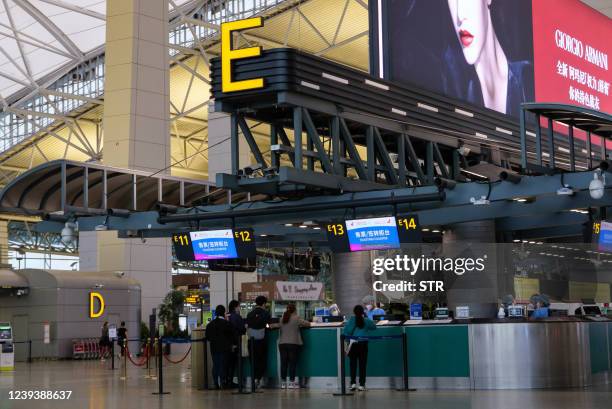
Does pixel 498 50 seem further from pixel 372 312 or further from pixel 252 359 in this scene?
pixel 252 359

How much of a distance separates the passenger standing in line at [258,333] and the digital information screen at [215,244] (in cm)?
399

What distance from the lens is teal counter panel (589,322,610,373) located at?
17469 millimetres

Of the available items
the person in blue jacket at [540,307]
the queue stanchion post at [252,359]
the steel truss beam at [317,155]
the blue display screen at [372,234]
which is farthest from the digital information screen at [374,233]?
the queue stanchion post at [252,359]

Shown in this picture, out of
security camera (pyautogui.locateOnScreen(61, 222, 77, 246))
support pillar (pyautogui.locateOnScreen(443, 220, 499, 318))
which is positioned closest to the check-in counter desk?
support pillar (pyautogui.locateOnScreen(443, 220, 499, 318))

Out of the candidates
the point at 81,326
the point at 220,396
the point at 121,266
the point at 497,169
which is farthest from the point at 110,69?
the point at 220,396

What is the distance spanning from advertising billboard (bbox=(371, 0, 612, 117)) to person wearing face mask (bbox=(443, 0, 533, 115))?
24 millimetres

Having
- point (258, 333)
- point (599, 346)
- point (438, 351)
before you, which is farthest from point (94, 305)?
point (599, 346)

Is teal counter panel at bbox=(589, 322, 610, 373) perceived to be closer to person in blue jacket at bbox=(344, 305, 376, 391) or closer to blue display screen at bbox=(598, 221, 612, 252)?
blue display screen at bbox=(598, 221, 612, 252)

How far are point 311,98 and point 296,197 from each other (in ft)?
8.83

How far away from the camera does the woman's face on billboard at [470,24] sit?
80.7ft

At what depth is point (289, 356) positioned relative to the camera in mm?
17156

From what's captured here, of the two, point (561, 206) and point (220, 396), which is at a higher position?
point (561, 206)

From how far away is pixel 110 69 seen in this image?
113ft

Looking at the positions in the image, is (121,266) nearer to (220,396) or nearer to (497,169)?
(497,169)
